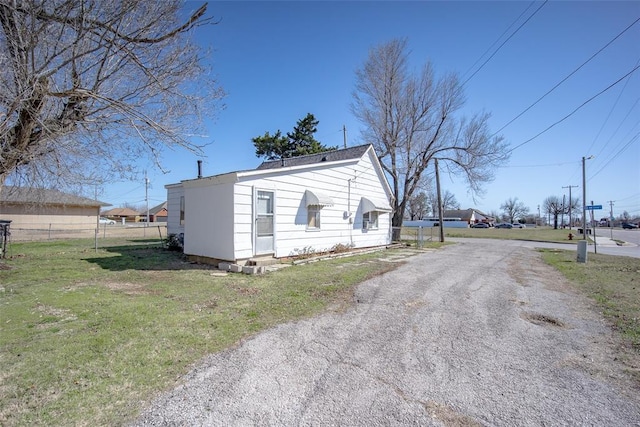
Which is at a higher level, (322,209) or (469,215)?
(469,215)

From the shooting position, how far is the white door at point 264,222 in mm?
9250

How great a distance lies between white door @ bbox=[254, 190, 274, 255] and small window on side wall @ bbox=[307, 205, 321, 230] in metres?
1.84

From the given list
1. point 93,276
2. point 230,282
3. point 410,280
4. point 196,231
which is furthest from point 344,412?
point 196,231

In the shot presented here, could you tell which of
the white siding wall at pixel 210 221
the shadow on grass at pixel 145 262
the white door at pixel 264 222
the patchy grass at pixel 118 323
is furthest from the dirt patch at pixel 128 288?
the white door at pixel 264 222

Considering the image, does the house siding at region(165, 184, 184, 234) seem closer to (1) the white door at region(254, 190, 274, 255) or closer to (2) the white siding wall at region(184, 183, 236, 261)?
(2) the white siding wall at region(184, 183, 236, 261)

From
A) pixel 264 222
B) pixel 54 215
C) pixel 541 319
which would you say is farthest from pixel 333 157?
pixel 54 215

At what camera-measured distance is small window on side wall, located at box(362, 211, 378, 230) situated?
570 inches

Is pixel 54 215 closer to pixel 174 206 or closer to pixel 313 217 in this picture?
pixel 174 206

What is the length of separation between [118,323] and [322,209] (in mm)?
8143

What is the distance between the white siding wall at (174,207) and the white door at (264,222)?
558 cm

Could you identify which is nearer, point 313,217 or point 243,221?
point 243,221

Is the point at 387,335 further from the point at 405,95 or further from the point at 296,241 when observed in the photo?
the point at 405,95

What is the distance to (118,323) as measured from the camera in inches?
170

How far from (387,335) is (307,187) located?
7.35 m
